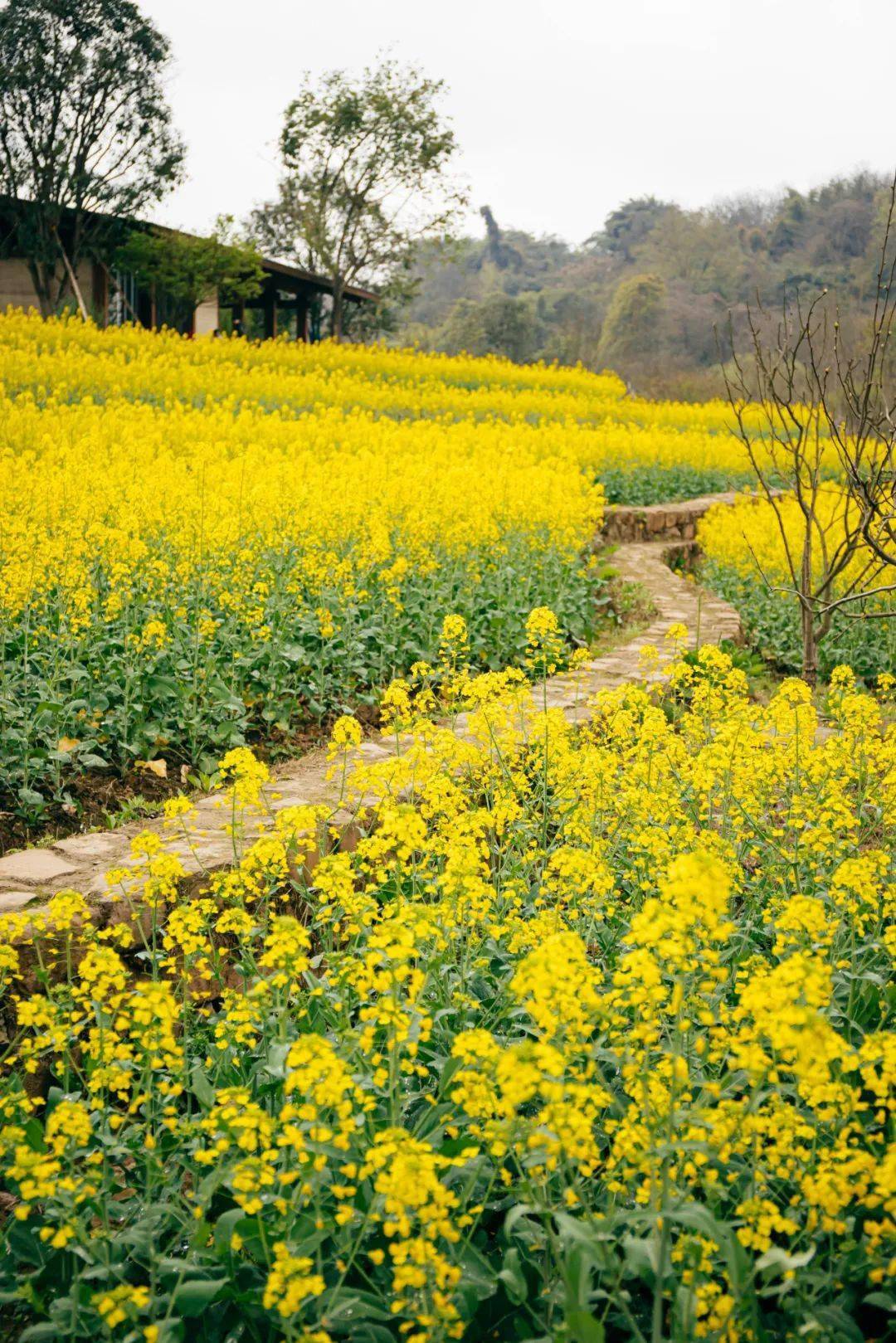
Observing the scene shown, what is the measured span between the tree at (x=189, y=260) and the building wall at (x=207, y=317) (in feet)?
13.7

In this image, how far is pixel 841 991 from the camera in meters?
2.79

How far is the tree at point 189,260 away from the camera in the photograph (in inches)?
846

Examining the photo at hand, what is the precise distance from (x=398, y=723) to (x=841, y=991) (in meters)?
1.77

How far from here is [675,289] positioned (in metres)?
45.4

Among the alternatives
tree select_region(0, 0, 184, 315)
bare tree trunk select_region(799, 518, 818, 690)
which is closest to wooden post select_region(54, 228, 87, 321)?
tree select_region(0, 0, 184, 315)

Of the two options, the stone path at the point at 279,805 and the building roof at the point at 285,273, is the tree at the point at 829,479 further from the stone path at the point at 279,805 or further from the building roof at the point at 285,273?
the building roof at the point at 285,273

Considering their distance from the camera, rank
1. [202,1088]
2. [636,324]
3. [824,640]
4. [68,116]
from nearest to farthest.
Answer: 1. [202,1088]
2. [824,640]
3. [68,116]
4. [636,324]

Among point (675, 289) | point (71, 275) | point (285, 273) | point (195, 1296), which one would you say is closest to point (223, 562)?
point (195, 1296)

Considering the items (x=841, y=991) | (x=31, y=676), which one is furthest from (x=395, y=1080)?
(x=31, y=676)

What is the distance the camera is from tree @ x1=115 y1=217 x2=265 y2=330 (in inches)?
846

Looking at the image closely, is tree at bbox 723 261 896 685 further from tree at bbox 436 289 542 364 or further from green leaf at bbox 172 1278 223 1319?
tree at bbox 436 289 542 364

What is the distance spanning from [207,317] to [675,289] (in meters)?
Answer: 24.7

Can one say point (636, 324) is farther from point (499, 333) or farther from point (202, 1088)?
point (202, 1088)

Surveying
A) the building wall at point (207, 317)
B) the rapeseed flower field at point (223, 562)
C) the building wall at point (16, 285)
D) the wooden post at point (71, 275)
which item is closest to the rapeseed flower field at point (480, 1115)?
the rapeseed flower field at point (223, 562)
